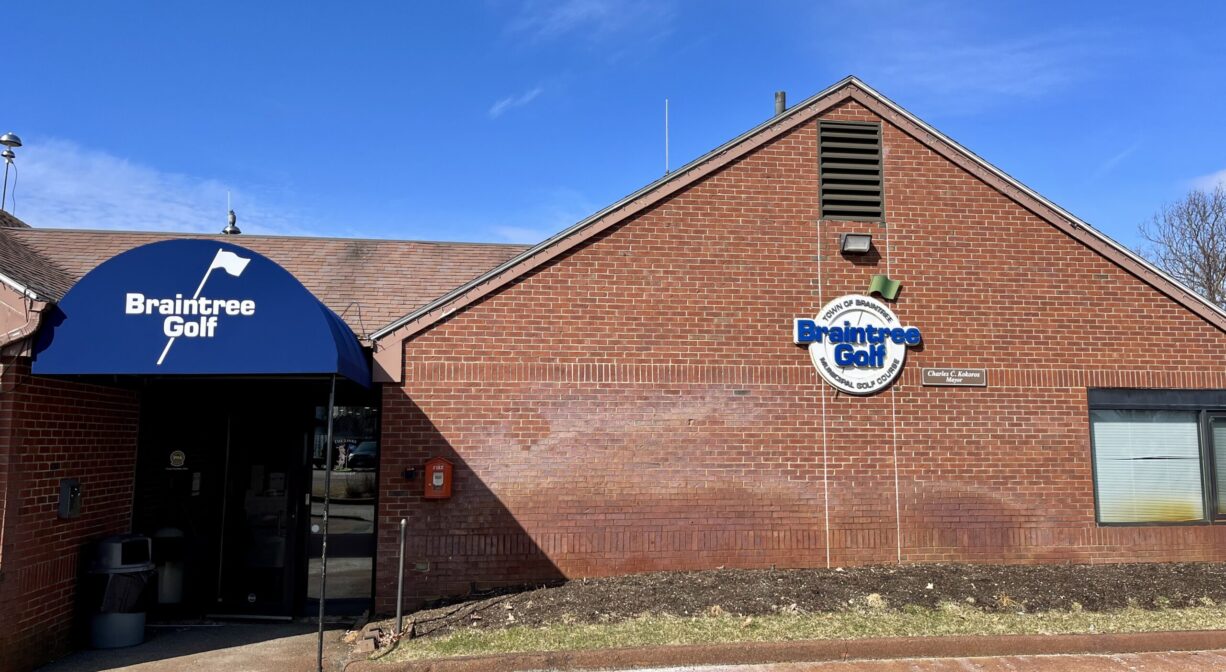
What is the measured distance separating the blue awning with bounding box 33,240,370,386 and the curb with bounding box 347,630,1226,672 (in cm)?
286

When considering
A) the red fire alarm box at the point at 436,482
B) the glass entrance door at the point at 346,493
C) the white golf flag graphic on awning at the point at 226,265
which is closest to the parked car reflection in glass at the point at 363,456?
the glass entrance door at the point at 346,493

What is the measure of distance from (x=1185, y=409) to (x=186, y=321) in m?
11.7

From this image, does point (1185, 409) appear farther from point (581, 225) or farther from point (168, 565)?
point (168, 565)

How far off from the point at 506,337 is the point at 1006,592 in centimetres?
619

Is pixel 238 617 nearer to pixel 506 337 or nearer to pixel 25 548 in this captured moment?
pixel 25 548

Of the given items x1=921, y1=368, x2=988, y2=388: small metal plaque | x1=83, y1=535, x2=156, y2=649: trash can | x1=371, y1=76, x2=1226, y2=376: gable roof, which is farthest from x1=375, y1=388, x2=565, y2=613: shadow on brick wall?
x1=921, y1=368, x2=988, y2=388: small metal plaque

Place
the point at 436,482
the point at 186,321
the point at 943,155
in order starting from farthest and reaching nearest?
the point at 943,155 → the point at 436,482 → the point at 186,321

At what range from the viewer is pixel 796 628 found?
7.85 meters

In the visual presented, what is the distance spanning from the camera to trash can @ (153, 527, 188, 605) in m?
9.59

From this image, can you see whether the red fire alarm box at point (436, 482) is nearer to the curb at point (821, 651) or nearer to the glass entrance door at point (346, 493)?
the glass entrance door at point (346, 493)

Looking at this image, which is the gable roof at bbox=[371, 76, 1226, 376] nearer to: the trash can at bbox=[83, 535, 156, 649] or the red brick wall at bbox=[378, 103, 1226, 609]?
the red brick wall at bbox=[378, 103, 1226, 609]

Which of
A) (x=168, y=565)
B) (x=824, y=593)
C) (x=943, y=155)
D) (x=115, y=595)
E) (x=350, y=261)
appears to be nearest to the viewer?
(x=115, y=595)

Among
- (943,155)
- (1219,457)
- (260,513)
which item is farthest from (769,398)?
(260,513)

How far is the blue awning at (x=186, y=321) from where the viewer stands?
7.33m
